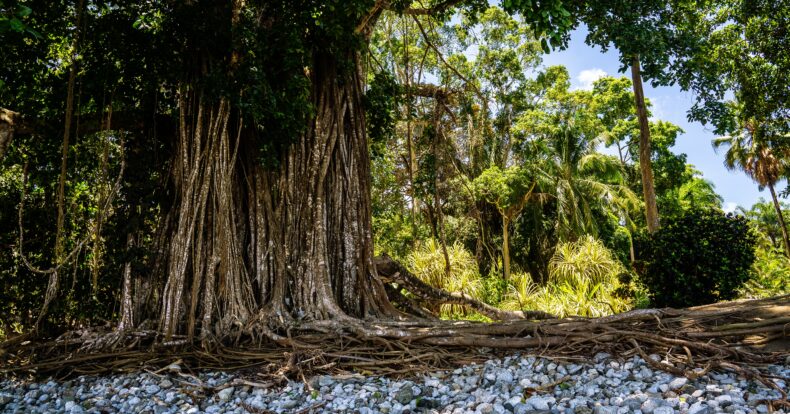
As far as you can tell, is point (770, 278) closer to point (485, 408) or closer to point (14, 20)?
point (485, 408)

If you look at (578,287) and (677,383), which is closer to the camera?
(677,383)

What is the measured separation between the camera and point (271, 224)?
4.52 m

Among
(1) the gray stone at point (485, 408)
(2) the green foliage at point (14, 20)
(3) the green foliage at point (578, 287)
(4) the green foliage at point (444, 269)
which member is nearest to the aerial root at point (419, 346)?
(1) the gray stone at point (485, 408)

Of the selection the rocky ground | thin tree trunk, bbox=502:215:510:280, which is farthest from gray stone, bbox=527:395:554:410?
thin tree trunk, bbox=502:215:510:280

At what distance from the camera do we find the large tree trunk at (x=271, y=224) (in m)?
4.16

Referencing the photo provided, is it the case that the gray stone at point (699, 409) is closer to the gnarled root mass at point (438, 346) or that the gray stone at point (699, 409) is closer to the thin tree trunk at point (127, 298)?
the gnarled root mass at point (438, 346)

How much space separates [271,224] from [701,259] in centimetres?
541

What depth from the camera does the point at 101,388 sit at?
3.25m

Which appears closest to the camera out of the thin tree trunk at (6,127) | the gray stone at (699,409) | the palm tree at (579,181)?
the gray stone at (699,409)

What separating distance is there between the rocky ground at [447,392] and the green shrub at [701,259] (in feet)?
13.7

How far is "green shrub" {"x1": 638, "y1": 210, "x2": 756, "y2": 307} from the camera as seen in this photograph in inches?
252

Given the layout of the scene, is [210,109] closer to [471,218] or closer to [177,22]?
[177,22]

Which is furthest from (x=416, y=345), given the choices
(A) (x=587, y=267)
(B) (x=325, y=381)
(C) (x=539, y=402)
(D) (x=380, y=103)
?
(A) (x=587, y=267)

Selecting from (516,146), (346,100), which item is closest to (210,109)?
(346,100)
